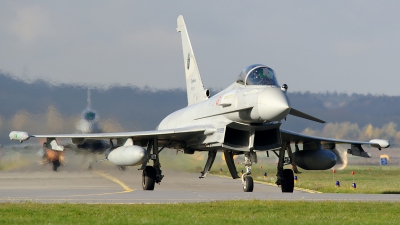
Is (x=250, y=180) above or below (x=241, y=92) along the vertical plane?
below

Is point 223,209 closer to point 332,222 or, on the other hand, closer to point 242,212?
point 242,212

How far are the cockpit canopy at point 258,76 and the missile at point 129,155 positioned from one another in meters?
3.43

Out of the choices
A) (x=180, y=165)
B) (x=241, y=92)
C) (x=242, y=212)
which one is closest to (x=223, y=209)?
(x=242, y=212)

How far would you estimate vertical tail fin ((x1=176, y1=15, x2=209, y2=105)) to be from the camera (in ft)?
81.0

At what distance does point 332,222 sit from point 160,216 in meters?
2.73

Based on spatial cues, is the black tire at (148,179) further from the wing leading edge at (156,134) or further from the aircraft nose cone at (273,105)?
the aircraft nose cone at (273,105)

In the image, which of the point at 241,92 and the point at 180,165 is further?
the point at 180,165

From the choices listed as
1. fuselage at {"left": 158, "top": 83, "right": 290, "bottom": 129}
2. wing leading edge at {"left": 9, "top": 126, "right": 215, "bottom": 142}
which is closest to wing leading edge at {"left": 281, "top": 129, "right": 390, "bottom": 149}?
fuselage at {"left": 158, "top": 83, "right": 290, "bottom": 129}

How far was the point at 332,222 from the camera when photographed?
428 inches

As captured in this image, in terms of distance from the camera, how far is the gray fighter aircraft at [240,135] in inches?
728

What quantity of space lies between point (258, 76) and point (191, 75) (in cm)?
731

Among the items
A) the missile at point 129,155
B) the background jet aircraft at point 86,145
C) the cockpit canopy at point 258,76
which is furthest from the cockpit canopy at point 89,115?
the cockpit canopy at point 258,76

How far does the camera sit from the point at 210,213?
1216cm

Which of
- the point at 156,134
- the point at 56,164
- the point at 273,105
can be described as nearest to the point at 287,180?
the point at 273,105
